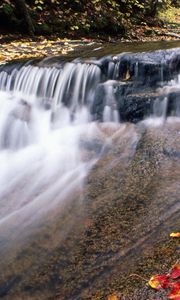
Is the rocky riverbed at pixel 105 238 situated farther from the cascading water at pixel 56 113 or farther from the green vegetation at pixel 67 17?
the green vegetation at pixel 67 17

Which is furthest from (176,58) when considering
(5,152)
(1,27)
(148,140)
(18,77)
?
(1,27)

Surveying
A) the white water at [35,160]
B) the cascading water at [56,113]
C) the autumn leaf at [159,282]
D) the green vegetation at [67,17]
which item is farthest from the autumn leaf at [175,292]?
the green vegetation at [67,17]

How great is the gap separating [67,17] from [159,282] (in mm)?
12296

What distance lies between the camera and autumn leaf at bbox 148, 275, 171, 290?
2818mm

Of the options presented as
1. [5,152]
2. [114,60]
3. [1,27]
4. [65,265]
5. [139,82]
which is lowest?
[65,265]

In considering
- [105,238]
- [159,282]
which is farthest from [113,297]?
[105,238]

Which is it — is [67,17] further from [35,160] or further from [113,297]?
[113,297]

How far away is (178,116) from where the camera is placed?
7.23 metres

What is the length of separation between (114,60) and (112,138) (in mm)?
2387

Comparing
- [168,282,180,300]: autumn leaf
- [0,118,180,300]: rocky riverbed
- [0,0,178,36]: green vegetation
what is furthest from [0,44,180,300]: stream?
[0,0,178,36]: green vegetation

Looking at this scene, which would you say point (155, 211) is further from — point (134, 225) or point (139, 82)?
point (139, 82)

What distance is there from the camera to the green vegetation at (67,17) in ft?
40.4

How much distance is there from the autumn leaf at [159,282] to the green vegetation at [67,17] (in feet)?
35.8

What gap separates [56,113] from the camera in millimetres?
7695
